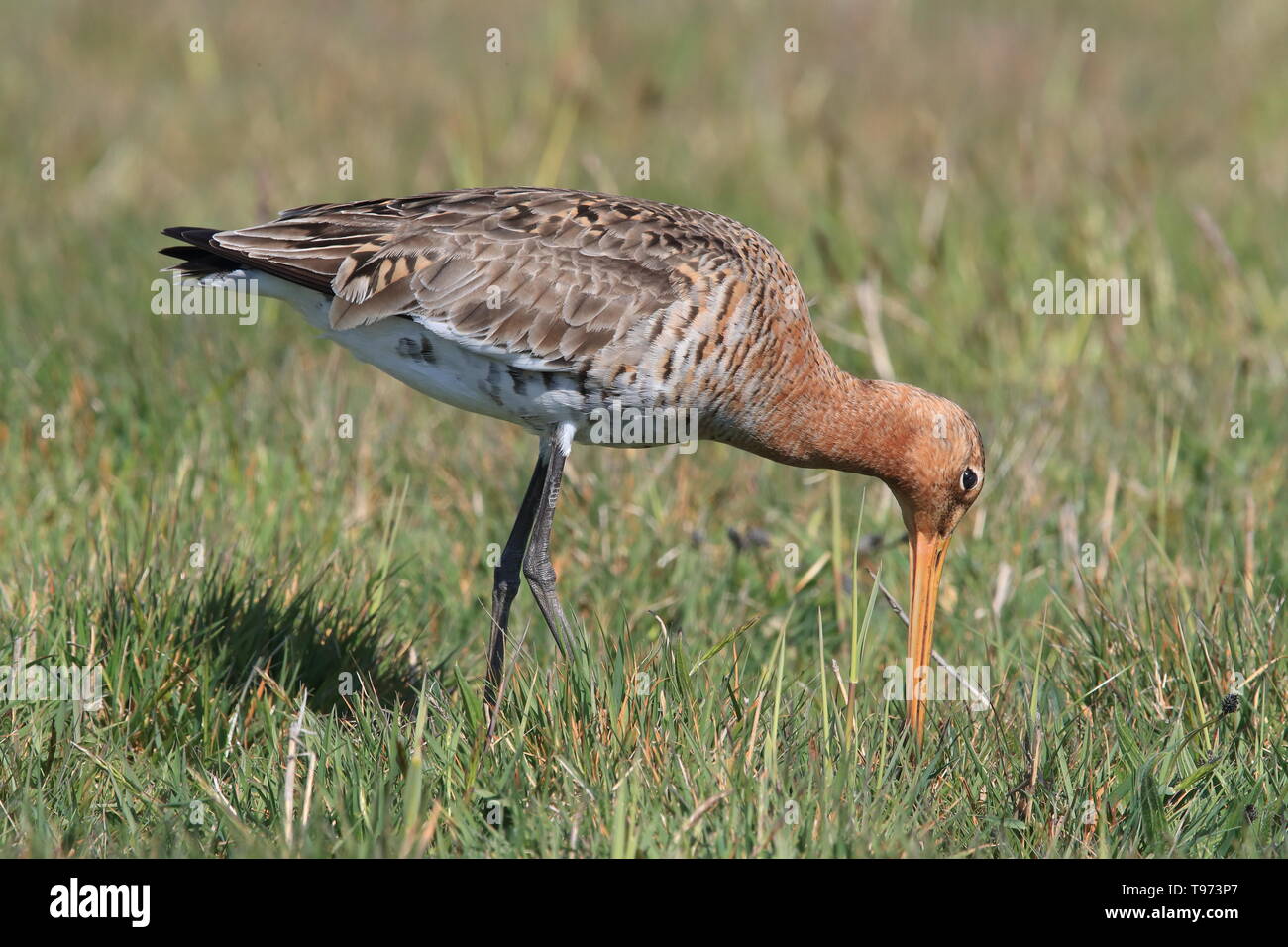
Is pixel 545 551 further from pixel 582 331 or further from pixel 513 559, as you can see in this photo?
pixel 582 331

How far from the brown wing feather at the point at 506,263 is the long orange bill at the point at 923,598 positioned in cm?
101

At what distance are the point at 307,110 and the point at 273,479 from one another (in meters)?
4.72

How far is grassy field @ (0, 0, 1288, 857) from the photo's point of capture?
10.9ft

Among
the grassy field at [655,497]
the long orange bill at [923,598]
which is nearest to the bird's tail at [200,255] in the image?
the grassy field at [655,497]

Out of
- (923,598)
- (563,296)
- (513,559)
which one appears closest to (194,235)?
(563,296)

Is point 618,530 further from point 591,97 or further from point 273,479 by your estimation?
point 591,97

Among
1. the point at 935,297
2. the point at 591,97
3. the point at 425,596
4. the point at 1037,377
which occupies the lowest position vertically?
the point at 425,596

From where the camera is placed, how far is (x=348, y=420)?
538 cm

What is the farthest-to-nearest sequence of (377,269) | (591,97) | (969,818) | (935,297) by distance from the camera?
(591,97) → (935,297) → (377,269) → (969,818)

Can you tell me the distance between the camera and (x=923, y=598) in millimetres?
4469

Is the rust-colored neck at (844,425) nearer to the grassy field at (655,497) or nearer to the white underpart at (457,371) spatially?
the grassy field at (655,497)

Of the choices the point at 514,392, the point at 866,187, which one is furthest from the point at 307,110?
the point at 514,392

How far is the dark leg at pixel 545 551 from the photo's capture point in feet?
14.1

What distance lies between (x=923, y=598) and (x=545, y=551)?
1124mm
